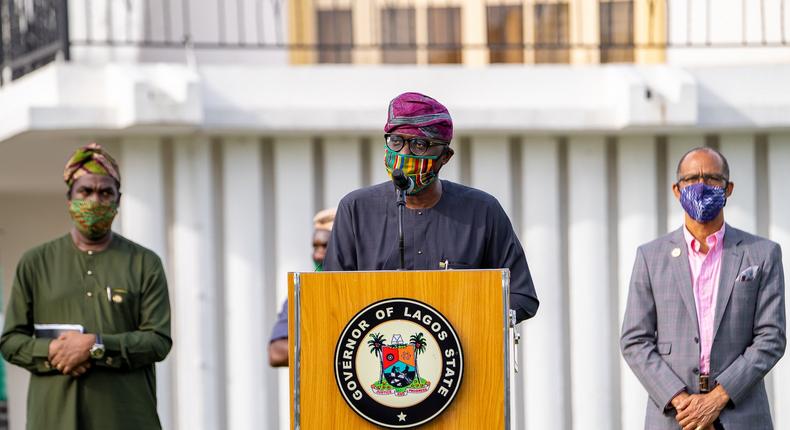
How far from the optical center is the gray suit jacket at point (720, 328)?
556 cm

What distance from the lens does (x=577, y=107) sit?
8.03 m

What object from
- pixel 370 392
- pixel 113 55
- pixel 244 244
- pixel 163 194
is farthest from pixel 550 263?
pixel 370 392

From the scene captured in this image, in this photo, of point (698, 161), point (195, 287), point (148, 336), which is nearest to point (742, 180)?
point (698, 161)

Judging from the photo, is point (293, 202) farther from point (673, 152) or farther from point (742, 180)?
point (742, 180)

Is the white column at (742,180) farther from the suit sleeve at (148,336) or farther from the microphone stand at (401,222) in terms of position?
the microphone stand at (401,222)

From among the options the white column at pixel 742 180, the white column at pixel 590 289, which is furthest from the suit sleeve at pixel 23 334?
the white column at pixel 742 180

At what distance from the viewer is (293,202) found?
8.16 meters

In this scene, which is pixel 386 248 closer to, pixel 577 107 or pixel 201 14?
pixel 577 107

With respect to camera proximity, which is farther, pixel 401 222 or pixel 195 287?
pixel 195 287

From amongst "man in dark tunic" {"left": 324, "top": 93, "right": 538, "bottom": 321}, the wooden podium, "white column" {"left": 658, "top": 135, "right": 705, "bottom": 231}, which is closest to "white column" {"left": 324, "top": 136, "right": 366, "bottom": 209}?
"white column" {"left": 658, "top": 135, "right": 705, "bottom": 231}

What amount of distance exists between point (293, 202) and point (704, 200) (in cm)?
314

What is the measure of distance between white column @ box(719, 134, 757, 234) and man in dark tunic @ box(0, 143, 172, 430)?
3.85 meters

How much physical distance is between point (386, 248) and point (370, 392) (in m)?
0.63

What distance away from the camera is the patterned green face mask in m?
5.61
